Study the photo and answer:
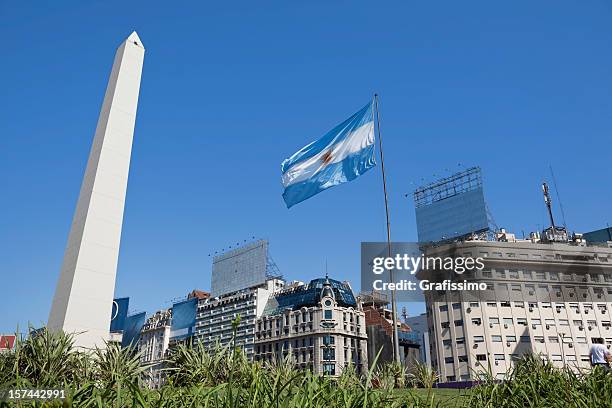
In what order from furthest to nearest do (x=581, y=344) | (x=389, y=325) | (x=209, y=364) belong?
(x=389, y=325) → (x=581, y=344) → (x=209, y=364)

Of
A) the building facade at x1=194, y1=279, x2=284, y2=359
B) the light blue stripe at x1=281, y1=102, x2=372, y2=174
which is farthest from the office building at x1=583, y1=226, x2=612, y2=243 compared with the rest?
the light blue stripe at x1=281, y1=102, x2=372, y2=174

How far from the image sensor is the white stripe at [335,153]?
56.0 ft

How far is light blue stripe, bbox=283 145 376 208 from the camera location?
55.1 feet

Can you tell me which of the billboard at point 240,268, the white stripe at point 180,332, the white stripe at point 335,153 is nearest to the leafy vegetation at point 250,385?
the white stripe at point 335,153

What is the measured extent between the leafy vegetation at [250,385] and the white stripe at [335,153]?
7.33 m

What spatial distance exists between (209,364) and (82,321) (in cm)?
618

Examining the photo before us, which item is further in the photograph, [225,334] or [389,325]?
[225,334]

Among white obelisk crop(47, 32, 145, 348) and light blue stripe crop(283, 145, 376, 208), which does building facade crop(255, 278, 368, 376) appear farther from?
light blue stripe crop(283, 145, 376, 208)

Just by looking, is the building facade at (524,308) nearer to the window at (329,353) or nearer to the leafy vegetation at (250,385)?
the window at (329,353)

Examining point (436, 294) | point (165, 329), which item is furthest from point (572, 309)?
point (165, 329)

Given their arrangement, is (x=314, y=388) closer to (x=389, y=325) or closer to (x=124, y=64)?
(x=124, y=64)

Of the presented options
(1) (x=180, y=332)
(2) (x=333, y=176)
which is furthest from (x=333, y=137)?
(1) (x=180, y=332)

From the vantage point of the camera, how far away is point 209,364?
38.2 feet

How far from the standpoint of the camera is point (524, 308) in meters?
57.6
